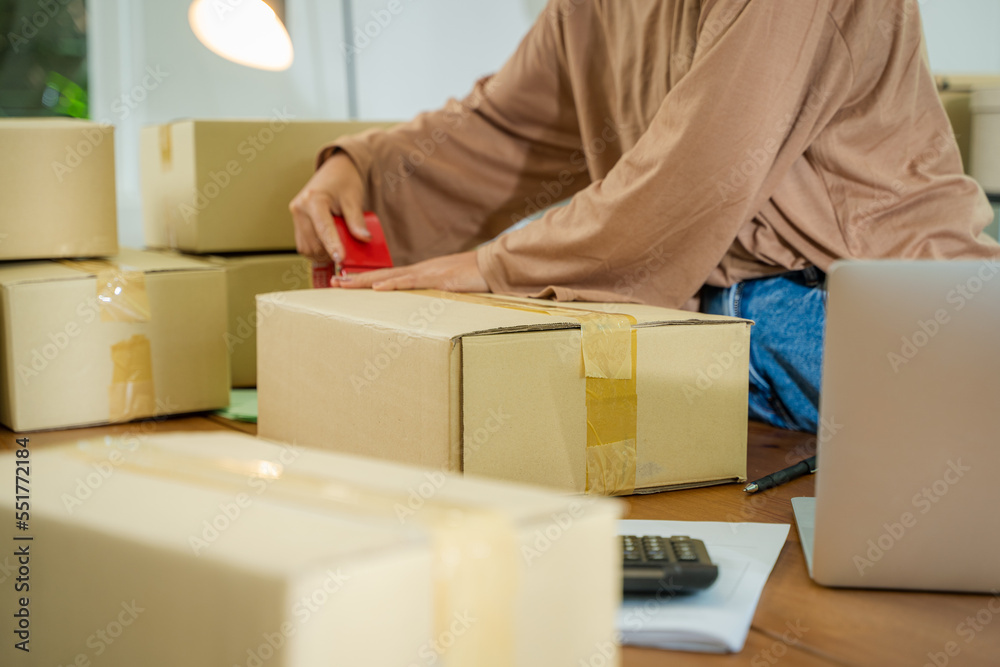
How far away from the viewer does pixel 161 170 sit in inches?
52.6

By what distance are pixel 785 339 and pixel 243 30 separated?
1.06 meters

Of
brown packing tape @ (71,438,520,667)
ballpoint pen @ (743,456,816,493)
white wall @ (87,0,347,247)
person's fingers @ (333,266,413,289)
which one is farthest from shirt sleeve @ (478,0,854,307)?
white wall @ (87,0,347,247)

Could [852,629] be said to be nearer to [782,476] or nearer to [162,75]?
[782,476]

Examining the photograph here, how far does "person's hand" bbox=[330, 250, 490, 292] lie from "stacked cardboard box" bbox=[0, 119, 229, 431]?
195mm

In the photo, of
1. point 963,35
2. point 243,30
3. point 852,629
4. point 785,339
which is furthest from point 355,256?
point 963,35

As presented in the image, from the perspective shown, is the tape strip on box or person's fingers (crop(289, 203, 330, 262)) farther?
person's fingers (crop(289, 203, 330, 262))

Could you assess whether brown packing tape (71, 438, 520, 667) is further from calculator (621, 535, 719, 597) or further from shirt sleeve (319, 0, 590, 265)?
shirt sleeve (319, 0, 590, 265)

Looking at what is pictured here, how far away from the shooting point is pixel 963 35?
6.48 feet

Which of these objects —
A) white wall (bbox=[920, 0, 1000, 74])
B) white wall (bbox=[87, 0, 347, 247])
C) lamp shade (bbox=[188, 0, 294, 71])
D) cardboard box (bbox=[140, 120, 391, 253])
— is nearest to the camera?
cardboard box (bbox=[140, 120, 391, 253])

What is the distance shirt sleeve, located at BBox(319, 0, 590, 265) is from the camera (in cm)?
125

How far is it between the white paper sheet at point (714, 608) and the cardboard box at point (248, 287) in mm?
759

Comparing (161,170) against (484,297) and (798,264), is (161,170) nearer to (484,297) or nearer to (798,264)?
(484,297)

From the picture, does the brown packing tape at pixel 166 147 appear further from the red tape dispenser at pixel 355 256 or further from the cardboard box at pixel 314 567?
the cardboard box at pixel 314 567

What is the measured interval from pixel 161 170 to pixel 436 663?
1.17 m
